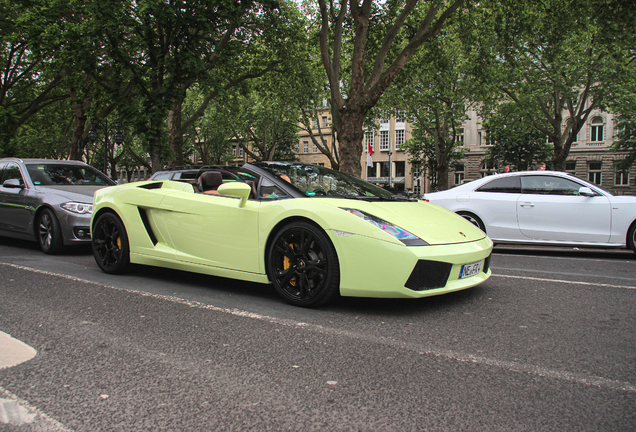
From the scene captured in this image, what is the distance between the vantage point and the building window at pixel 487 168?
48.7m

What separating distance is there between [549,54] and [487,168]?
1276 inches

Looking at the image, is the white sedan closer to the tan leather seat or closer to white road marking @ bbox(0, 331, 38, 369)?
the tan leather seat

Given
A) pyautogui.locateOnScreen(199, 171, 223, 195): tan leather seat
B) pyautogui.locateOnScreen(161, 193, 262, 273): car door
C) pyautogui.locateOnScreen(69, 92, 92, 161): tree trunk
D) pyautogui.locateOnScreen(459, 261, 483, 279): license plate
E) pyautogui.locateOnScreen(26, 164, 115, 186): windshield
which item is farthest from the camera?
pyautogui.locateOnScreen(69, 92, 92, 161): tree trunk

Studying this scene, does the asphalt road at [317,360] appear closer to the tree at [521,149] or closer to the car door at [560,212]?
the car door at [560,212]

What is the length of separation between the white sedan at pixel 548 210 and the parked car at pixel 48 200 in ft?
20.3

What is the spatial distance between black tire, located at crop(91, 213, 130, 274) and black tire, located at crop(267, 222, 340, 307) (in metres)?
2.14

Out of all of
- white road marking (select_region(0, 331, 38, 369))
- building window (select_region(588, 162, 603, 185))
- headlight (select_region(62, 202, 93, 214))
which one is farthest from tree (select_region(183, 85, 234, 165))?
white road marking (select_region(0, 331, 38, 369))

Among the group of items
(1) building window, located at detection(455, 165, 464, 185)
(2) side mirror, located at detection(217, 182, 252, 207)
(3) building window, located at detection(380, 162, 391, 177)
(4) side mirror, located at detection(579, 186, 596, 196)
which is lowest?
(4) side mirror, located at detection(579, 186, 596, 196)

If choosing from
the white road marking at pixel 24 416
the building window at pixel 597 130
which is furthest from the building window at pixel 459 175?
the white road marking at pixel 24 416

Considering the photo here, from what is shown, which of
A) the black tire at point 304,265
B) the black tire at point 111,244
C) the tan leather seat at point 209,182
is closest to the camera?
the black tire at point 304,265

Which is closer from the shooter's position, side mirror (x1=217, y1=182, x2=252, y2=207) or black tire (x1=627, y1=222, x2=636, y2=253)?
side mirror (x1=217, y1=182, x2=252, y2=207)

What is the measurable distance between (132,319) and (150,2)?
44.9 feet

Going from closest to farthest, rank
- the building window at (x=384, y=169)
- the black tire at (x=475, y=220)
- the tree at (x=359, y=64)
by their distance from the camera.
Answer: the black tire at (x=475, y=220), the tree at (x=359, y=64), the building window at (x=384, y=169)

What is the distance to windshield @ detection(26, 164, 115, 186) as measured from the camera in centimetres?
828
